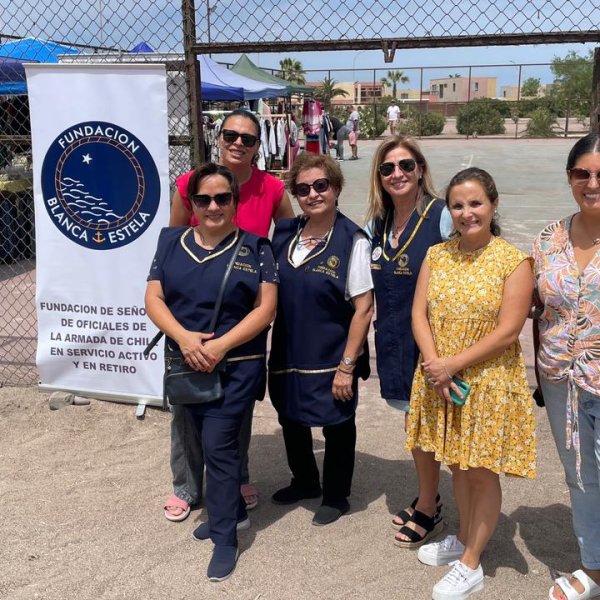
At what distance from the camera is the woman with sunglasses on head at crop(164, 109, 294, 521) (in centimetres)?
331

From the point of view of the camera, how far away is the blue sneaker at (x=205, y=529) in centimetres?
339

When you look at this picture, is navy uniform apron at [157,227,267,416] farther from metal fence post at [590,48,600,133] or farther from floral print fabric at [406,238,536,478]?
metal fence post at [590,48,600,133]

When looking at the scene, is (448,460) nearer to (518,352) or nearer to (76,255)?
(518,352)

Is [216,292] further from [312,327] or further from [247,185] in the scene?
[247,185]

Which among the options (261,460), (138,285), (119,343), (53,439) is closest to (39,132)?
(138,285)

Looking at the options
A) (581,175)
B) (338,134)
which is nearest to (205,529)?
(581,175)

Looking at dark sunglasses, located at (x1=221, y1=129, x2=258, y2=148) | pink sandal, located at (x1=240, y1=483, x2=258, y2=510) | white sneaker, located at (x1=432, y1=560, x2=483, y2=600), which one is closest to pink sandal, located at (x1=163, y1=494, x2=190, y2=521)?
pink sandal, located at (x1=240, y1=483, x2=258, y2=510)

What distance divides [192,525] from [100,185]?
7.29 ft

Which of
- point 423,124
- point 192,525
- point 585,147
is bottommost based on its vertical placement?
point 192,525

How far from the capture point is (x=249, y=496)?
3.70 m

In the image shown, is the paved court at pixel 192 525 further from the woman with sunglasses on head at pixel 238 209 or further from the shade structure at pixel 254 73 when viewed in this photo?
the shade structure at pixel 254 73

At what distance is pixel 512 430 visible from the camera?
273 cm

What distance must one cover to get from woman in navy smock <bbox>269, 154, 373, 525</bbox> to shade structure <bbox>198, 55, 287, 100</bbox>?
1124 centimetres

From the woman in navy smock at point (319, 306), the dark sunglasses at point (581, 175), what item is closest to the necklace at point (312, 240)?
the woman in navy smock at point (319, 306)
